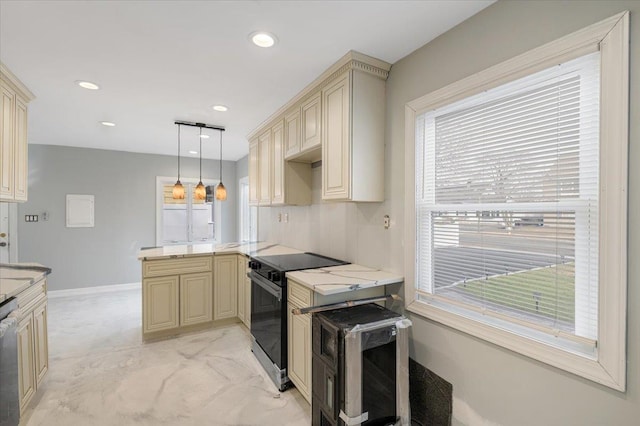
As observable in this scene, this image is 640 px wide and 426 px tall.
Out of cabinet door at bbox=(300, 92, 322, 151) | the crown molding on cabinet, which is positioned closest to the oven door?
cabinet door at bbox=(300, 92, 322, 151)

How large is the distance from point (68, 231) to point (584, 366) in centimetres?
653

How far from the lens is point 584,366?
1.26 m

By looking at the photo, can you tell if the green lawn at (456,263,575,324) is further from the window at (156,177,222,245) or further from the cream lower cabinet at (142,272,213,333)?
the window at (156,177,222,245)

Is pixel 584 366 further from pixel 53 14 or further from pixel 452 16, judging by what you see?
pixel 53 14

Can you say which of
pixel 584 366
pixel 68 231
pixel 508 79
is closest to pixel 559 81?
pixel 508 79

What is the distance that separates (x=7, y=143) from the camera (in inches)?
95.4

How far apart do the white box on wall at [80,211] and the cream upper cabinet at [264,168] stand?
340 centimetres

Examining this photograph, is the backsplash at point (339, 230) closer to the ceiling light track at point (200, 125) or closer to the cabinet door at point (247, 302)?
the cabinet door at point (247, 302)

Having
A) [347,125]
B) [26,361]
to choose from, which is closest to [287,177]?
[347,125]

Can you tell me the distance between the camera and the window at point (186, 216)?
5.62 meters

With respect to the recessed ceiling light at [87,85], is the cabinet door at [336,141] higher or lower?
lower

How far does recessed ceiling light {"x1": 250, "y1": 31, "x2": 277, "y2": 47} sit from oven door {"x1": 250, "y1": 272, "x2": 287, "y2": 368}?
175 centimetres

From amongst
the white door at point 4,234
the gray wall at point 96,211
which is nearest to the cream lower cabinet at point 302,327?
the gray wall at point 96,211

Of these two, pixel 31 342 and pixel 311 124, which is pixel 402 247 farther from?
pixel 31 342
